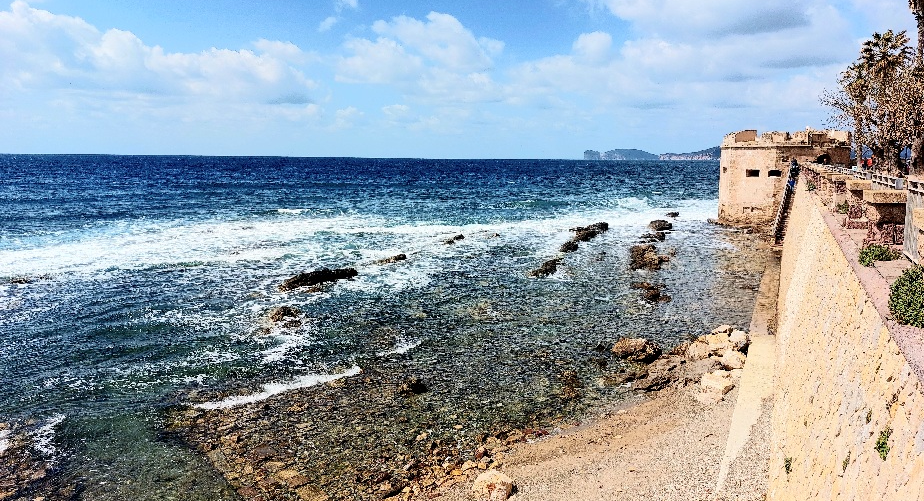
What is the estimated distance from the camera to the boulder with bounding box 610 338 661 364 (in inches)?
761

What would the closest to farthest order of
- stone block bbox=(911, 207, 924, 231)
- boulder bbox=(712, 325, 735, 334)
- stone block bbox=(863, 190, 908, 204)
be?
stone block bbox=(911, 207, 924, 231) → stone block bbox=(863, 190, 908, 204) → boulder bbox=(712, 325, 735, 334)

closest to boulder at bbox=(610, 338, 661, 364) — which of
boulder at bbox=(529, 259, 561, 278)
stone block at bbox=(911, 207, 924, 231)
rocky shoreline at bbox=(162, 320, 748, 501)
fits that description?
rocky shoreline at bbox=(162, 320, 748, 501)

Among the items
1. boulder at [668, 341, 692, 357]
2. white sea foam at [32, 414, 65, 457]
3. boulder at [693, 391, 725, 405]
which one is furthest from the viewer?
boulder at [668, 341, 692, 357]

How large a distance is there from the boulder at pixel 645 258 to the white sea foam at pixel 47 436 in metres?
26.8

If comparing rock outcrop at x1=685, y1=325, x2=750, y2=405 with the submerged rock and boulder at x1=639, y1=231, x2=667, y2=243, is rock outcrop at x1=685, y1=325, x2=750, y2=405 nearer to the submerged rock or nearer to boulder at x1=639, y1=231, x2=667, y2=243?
the submerged rock

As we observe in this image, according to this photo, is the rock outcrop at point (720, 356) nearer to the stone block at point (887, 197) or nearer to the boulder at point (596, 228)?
the stone block at point (887, 197)

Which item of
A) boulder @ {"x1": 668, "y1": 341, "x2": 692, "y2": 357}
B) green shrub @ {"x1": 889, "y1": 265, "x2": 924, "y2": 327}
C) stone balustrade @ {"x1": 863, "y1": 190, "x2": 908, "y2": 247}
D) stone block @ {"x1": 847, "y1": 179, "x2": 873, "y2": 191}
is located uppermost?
stone block @ {"x1": 847, "y1": 179, "x2": 873, "y2": 191}

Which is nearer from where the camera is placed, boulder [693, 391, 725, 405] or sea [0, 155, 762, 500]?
sea [0, 155, 762, 500]

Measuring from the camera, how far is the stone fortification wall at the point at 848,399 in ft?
20.9

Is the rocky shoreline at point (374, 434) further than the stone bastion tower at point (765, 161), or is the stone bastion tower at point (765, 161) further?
the stone bastion tower at point (765, 161)

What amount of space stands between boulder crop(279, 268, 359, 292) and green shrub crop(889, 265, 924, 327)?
82.7 feet

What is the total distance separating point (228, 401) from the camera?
17.0 metres

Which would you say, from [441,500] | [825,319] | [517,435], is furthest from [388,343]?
[825,319]

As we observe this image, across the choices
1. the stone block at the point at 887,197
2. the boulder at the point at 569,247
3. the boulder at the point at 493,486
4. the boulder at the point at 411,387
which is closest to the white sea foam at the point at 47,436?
the boulder at the point at 411,387
